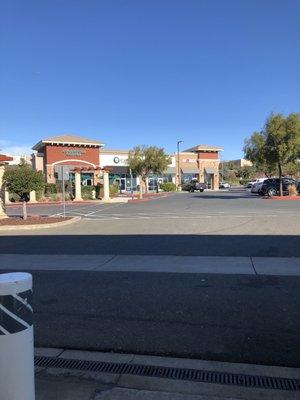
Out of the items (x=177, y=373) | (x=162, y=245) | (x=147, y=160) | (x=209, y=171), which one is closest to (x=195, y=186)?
(x=209, y=171)

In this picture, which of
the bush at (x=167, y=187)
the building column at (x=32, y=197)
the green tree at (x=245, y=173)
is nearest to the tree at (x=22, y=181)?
the building column at (x=32, y=197)

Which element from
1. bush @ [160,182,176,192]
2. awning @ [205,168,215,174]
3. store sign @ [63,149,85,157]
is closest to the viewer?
store sign @ [63,149,85,157]

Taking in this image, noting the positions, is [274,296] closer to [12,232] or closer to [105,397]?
[105,397]

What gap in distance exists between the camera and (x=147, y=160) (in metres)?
52.1

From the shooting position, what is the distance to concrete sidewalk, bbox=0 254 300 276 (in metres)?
8.90

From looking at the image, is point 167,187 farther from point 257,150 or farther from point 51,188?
point 257,150

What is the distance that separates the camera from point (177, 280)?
8086mm

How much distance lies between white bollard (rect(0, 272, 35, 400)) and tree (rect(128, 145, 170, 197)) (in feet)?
161

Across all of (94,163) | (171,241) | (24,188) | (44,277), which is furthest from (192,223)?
(94,163)

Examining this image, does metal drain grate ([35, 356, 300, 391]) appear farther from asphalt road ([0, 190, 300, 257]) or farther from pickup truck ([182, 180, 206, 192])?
pickup truck ([182, 180, 206, 192])

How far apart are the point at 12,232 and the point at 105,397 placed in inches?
569

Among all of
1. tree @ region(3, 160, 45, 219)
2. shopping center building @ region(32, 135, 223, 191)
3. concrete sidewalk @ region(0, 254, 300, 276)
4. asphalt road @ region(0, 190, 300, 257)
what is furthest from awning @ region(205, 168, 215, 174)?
concrete sidewalk @ region(0, 254, 300, 276)

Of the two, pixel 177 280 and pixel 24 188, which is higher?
pixel 24 188

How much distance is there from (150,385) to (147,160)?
48409mm
